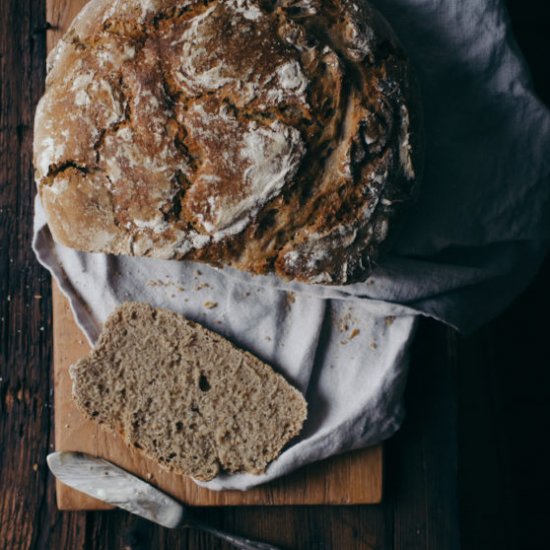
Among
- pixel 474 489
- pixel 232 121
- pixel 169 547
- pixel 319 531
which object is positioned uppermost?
pixel 232 121

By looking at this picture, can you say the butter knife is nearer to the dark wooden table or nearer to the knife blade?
the knife blade

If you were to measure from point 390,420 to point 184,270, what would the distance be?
0.77 metres

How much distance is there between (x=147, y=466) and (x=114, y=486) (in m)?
0.11

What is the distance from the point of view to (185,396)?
7.34 feet

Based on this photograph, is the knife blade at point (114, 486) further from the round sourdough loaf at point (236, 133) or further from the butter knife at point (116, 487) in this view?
the round sourdough loaf at point (236, 133)

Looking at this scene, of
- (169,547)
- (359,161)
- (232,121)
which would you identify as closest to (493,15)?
(359,161)

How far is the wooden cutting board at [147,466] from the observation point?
225 centimetres

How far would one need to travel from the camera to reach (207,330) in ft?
7.30

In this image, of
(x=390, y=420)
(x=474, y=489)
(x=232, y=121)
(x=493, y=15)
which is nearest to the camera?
(x=232, y=121)

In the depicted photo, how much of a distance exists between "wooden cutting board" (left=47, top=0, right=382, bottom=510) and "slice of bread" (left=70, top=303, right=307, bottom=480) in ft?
0.21

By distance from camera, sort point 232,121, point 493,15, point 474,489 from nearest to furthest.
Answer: point 232,121 < point 493,15 < point 474,489

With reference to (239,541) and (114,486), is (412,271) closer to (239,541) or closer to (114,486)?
(239,541)

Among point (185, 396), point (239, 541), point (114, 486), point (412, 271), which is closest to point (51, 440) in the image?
point (114, 486)

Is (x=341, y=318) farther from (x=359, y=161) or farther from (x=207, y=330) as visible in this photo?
(x=359, y=161)
